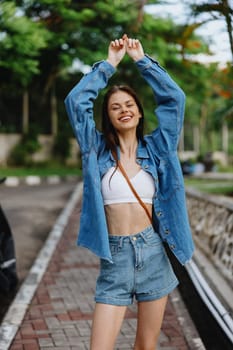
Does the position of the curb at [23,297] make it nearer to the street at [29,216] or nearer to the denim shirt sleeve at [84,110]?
the street at [29,216]

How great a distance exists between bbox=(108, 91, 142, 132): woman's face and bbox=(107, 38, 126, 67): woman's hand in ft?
0.58

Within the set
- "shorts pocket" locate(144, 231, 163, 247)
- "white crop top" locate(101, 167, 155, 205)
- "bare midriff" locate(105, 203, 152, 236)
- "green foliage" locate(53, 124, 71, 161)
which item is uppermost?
"white crop top" locate(101, 167, 155, 205)

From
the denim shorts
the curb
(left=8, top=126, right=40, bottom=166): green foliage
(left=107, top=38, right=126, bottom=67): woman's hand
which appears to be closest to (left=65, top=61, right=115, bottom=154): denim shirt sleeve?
(left=107, top=38, right=126, bottom=67): woman's hand

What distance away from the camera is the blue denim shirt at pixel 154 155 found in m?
2.92

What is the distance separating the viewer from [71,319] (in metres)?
4.99

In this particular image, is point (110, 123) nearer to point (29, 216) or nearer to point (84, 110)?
point (84, 110)

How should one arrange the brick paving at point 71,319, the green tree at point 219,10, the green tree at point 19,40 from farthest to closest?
the green tree at point 19,40
the green tree at point 219,10
the brick paving at point 71,319

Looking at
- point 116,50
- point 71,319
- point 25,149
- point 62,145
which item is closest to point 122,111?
point 116,50

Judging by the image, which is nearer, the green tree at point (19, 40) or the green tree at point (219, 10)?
the green tree at point (219, 10)

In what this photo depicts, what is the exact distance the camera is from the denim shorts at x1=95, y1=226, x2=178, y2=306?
2879mm

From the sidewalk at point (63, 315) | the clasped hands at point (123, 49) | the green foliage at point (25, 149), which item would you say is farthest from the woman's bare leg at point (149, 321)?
the green foliage at point (25, 149)

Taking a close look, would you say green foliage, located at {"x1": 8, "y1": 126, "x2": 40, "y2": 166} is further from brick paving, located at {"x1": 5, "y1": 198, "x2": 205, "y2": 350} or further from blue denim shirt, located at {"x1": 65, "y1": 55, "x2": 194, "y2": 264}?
blue denim shirt, located at {"x1": 65, "y1": 55, "x2": 194, "y2": 264}

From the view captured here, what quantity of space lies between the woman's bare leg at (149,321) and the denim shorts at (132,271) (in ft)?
0.13

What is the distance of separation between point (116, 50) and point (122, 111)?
320mm
